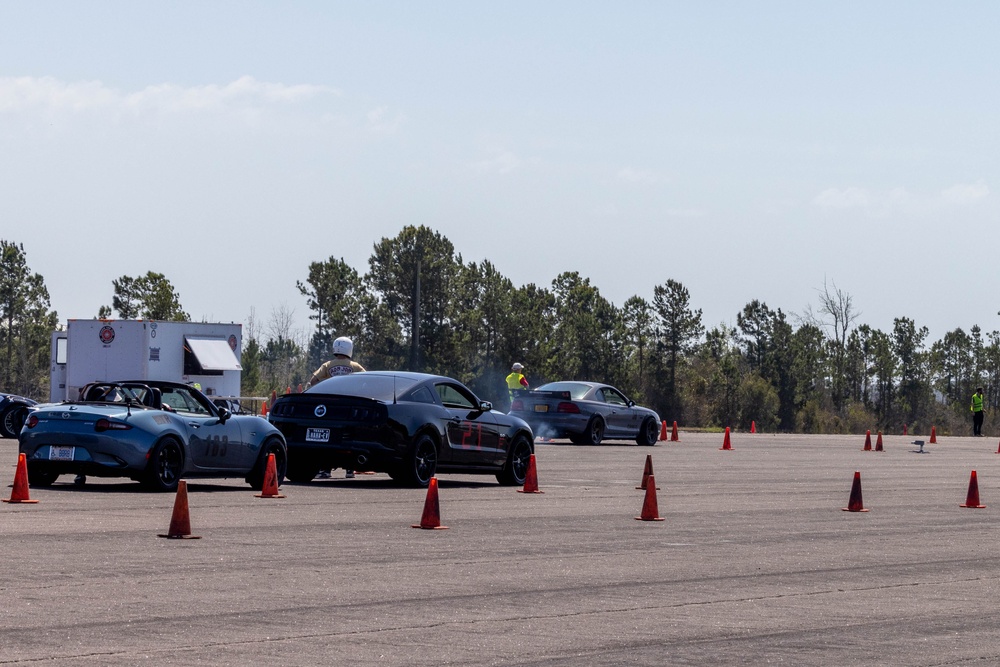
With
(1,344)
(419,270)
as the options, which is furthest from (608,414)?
(1,344)

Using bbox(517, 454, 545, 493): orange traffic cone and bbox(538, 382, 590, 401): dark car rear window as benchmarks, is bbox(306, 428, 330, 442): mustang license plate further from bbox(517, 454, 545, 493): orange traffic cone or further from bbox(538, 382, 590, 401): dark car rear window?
bbox(538, 382, 590, 401): dark car rear window

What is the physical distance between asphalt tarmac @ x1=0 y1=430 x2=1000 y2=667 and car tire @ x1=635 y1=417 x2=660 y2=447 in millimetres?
16173

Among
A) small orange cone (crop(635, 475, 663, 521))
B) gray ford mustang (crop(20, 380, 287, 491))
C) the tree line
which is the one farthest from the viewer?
the tree line

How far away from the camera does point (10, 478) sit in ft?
61.1

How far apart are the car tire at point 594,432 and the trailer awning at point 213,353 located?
31.8 feet

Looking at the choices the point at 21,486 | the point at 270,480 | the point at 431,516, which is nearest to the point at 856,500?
the point at 431,516

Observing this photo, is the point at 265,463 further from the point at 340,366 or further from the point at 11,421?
the point at 11,421

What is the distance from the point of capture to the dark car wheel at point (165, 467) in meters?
16.9

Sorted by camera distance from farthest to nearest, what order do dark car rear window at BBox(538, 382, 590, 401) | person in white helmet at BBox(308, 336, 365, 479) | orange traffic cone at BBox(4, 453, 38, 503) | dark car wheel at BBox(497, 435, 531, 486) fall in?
1. dark car rear window at BBox(538, 382, 590, 401)
2. person in white helmet at BBox(308, 336, 365, 479)
3. dark car wheel at BBox(497, 435, 531, 486)
4. orange traffic cone at BBox(4, 453, 38, 503)

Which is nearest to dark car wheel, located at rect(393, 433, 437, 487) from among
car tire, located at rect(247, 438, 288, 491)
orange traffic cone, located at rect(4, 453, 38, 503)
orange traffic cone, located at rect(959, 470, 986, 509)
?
car tire, located at rect(247, 438, 288, 491)

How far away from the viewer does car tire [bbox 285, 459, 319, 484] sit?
19406 mm

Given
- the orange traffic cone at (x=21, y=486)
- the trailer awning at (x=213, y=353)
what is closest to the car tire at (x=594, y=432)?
the trailer awning at (x=213, y=353)

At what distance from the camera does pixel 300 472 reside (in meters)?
19.8

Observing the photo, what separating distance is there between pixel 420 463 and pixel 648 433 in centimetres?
1726
